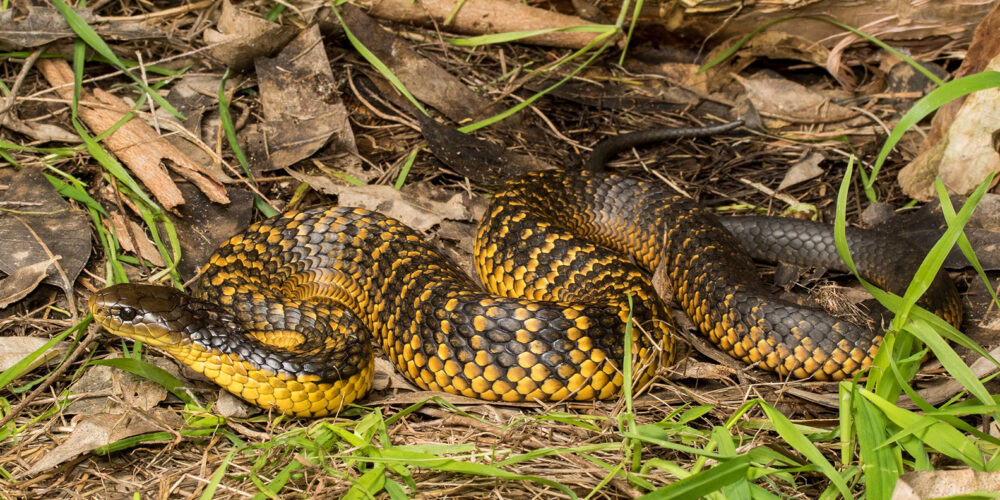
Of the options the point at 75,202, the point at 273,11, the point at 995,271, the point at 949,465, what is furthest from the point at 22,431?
the point at 995,271

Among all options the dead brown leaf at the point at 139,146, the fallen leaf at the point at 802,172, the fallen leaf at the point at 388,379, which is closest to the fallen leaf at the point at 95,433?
the fallen leaf at the point at 388,379

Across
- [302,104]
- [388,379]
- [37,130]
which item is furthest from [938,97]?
[37,130]

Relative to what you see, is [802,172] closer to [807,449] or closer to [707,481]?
[807,449]

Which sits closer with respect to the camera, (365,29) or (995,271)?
(995,271)

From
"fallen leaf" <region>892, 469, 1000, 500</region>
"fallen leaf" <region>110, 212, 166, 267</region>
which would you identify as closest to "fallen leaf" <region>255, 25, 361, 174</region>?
"fallen leaf" <region>110, 212, 166, 267</region>

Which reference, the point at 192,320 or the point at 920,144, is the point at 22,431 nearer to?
the point at 192,320
